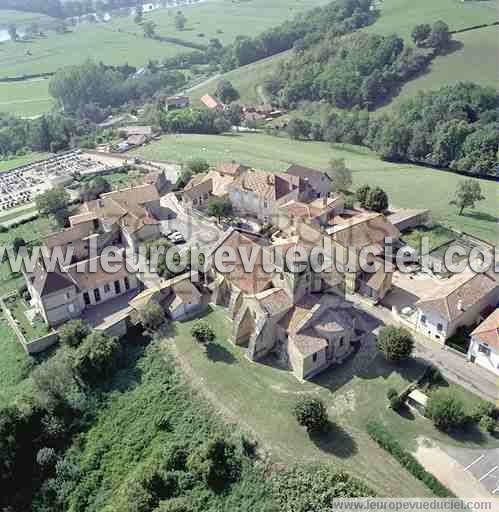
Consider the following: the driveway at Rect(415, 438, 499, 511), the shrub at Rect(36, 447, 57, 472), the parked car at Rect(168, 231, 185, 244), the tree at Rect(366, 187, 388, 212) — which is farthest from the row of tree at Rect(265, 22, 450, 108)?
the shrub at Rect(36, 447, 57, 472)

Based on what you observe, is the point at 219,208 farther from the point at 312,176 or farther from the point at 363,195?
the point at 363,195

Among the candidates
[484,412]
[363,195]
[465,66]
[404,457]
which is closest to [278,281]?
[404,457]

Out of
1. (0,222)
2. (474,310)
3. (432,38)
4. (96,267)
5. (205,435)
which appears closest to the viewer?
(205,435)

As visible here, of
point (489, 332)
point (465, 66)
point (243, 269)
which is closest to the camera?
point (489, 332)

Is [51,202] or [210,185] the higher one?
[210,185]

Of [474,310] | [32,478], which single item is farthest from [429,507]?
[32,478]

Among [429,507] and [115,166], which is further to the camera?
[115,166]

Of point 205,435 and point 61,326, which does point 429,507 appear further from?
point 61,326
